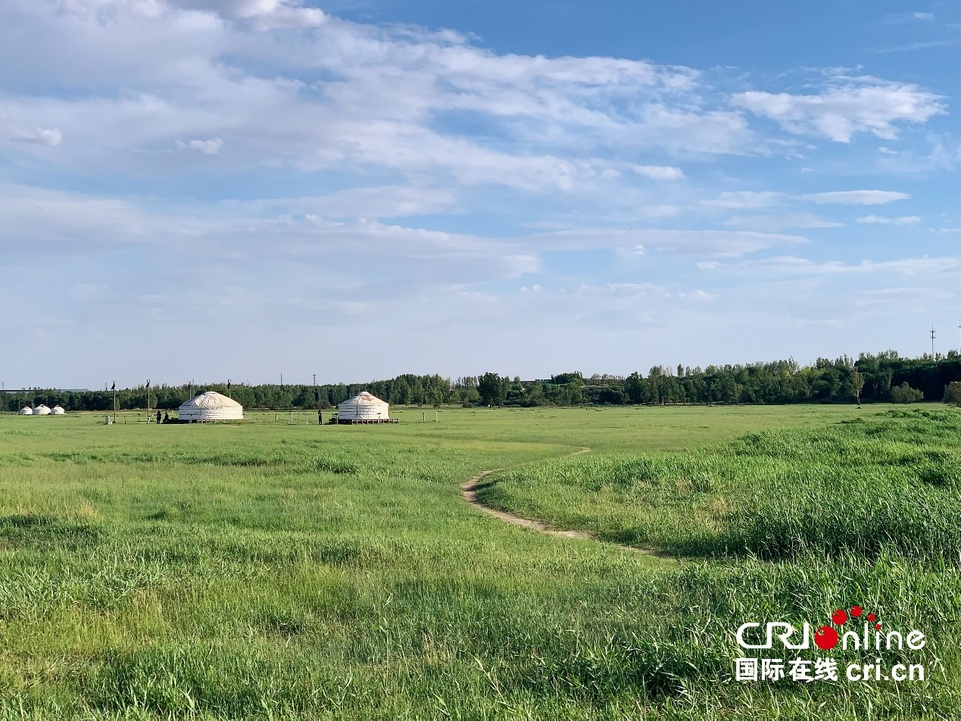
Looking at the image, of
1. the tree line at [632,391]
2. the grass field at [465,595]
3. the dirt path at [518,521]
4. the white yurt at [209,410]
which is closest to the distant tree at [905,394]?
the tree line at [632,391]

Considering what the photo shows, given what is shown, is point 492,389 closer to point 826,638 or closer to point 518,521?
point 518,521

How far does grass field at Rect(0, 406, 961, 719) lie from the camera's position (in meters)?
5.52

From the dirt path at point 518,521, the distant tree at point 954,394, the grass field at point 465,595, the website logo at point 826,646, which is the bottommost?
the dirt path at point 518,521

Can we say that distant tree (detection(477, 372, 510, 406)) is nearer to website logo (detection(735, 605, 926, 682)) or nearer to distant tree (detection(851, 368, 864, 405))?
distant tree (detection(851, 368, 864, 405))

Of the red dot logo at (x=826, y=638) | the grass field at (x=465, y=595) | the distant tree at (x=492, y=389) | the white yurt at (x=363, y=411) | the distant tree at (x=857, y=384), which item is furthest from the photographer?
the distant tree at (x=492, y=389)

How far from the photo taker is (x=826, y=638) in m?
5.79

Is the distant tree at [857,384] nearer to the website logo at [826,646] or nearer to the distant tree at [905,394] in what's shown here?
the distant tree at [905,394]

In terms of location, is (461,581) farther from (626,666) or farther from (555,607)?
(626,666)

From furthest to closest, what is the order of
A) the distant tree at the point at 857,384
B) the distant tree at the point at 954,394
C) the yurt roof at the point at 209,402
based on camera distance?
the distant tree at the point at 857,384, the yurt roof at the point at 209,402, the distant tree at the point at 954,394

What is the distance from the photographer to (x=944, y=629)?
586cm

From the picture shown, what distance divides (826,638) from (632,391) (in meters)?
125

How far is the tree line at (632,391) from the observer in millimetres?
104250

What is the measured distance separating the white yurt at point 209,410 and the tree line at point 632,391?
29548mm

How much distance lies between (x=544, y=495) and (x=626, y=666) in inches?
499
